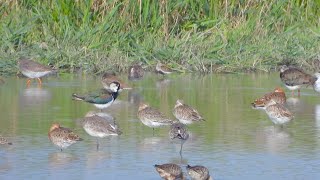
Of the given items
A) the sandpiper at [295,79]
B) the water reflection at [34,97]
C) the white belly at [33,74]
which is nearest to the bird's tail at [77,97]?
the water reflection at [34,97]

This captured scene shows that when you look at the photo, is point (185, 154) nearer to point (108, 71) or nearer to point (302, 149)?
point (302, 149)

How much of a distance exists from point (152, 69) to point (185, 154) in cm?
806

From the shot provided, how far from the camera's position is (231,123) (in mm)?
13594

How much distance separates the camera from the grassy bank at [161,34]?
1911 cm

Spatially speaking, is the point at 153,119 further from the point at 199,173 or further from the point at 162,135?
the point at 199,173

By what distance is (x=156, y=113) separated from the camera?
13.0 metres

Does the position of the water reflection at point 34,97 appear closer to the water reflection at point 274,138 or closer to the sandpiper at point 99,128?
the sandpiper at point 99,128

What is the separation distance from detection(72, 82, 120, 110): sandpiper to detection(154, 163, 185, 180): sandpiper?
190 inches

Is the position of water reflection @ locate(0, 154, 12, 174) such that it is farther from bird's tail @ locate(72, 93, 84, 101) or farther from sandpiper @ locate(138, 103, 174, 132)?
bird's tail @ locate(72, 93, 84, 101)

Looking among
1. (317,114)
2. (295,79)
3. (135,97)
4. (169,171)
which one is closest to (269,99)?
(317,114)

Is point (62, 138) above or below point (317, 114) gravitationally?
above

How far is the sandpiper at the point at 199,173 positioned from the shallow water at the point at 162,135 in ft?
1.25

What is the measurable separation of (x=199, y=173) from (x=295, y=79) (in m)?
7.61

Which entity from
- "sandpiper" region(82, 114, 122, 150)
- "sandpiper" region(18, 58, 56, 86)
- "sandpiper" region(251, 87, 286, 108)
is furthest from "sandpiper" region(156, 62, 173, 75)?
"sandpiper" region(82, 114, 122, 150)
